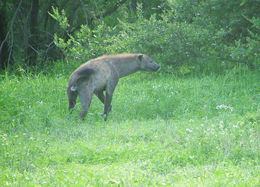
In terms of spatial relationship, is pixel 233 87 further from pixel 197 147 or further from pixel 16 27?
pixel 16 27

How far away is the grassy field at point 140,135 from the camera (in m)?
4.84

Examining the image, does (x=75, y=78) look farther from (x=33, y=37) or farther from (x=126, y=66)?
(x=33, y=37)

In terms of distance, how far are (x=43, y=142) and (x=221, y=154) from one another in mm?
2605

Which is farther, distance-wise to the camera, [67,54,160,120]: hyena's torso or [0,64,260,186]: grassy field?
[67,54,160,120]: hyena's torso

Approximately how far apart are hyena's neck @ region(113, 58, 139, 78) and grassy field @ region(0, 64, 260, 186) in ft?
1.93

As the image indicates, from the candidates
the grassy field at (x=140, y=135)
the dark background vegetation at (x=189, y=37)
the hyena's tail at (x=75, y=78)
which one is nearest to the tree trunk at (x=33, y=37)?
the dark background vegetation at (x=189, y=37)

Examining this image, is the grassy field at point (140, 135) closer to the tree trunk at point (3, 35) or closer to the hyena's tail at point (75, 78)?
the hyena's tail at point (75, 78)

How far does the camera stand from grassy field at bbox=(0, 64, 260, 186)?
484cm

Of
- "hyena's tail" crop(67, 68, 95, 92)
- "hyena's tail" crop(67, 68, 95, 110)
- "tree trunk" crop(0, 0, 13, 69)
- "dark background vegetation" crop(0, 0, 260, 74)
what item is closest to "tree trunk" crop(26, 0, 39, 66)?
"tree trunk" crop(0, 0, 13, 69)

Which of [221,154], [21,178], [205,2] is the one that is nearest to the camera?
[21,178]

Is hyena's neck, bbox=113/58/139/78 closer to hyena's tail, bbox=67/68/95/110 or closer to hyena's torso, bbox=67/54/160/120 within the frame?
hyena's torso, bbox=67/54/160/120

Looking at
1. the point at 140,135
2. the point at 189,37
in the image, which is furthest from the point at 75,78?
the point at 189,37

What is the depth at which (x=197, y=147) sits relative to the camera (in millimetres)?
5719

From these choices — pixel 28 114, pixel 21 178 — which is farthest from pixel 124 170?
pixel 28 114
